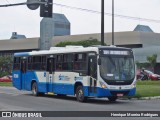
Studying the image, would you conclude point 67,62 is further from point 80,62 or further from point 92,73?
point 92,73

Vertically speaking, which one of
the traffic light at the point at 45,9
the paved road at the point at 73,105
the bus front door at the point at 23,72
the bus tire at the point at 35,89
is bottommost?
the paved road at the point at 73,105

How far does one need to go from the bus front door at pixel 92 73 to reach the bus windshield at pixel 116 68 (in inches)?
15.2

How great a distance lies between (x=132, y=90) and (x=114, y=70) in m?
1.50

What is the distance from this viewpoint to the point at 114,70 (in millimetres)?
24906

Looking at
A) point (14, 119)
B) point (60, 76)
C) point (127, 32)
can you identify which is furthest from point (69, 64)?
point (127, 32)

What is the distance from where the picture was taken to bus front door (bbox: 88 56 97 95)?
2473 centimetres

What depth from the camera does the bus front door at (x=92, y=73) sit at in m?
24.7

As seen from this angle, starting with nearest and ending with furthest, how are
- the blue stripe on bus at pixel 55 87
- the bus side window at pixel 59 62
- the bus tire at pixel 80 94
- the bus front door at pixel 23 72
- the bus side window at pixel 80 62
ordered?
the blue stripe on bus at pixel 55 87
the bus tire at pixel 80 94
the bus side window at pixel 80 62
the bus side window at pixel 59 62
the bus front door at pixel 23 72

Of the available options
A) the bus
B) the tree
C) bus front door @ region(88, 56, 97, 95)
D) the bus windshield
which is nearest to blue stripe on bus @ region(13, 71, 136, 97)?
the bus

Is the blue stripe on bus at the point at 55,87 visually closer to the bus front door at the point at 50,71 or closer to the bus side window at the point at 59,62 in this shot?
the bus front door at the point at 50,71

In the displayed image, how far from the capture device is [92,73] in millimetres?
24938

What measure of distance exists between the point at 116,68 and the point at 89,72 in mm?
1440

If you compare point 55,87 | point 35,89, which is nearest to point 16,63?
point 35,89

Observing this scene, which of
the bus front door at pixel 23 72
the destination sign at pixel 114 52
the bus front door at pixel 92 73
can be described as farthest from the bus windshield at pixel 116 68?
the bus front door at pixel 23 72
